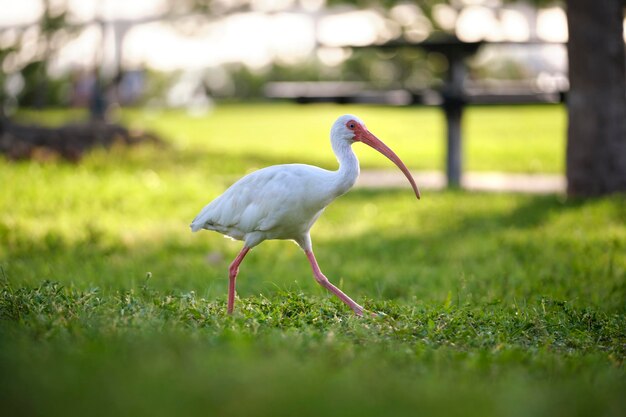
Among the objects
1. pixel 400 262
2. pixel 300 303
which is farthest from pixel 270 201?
pixel 400 262

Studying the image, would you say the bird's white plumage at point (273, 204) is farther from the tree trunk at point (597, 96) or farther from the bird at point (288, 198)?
the tree trunk at point (597, 96)

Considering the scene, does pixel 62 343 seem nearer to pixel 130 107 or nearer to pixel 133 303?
pixel 133 303

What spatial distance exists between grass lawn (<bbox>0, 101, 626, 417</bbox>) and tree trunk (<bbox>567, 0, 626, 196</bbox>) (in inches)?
15.1

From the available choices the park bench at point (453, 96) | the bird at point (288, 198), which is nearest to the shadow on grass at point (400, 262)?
the bird at point (288, 198)

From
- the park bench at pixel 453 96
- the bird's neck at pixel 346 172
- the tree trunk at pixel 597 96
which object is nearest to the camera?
the bird's neck at pixel 346 172

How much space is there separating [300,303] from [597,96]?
618 cm

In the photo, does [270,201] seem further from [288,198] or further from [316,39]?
[316,39]

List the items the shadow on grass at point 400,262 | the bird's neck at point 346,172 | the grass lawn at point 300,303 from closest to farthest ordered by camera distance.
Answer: the grass lawn at point 300,303 < the bird's neck at point 346,172 < the shadow on grass at point 400,262

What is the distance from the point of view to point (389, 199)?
11328 mm

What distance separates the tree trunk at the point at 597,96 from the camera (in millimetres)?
10133

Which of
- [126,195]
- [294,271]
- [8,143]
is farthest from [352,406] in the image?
[8,143]

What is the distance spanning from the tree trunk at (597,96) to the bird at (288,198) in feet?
17.6

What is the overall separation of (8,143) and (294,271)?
6.54 meters

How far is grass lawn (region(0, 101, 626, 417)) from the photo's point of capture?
3.24 meters
